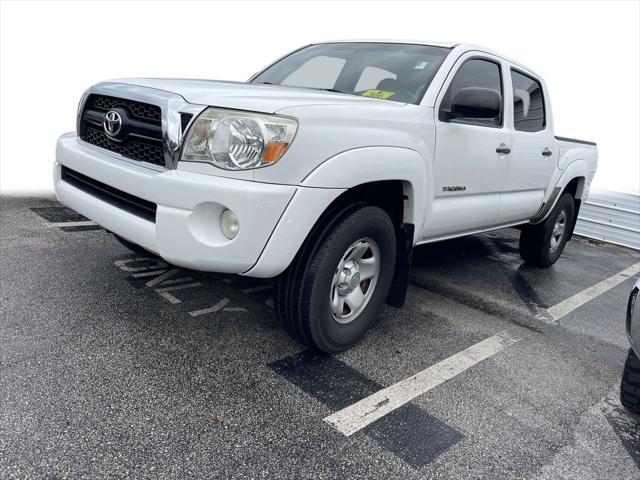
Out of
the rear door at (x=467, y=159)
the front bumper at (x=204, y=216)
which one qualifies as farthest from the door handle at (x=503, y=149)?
the front bumper at (x=204, y=216)

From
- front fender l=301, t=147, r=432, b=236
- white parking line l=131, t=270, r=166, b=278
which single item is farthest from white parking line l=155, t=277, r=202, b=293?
front fender l=301, t=147, r=432, b=236

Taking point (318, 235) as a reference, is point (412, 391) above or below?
below

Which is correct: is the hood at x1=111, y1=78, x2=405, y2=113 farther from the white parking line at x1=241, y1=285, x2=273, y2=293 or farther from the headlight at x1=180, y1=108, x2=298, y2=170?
the white parking line at x1=241, y1=285, x2=273, y2=293

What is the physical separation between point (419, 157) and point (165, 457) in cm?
199

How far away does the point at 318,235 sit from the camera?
8.30ft

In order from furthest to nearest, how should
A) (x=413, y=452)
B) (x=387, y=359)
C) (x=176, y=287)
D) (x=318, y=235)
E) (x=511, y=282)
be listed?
(x=511, y=282), (x=176, y=287), (x=387, y=359), (x=318, y=235), (x=413, y=452)

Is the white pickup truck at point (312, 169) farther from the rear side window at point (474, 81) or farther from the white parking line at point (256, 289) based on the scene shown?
the white parking line at point (256, 289)

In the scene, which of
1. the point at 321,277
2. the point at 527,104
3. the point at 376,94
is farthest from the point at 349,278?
the point at 527,104

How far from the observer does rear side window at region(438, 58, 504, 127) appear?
3.21 meters

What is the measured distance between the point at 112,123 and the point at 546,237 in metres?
4.18

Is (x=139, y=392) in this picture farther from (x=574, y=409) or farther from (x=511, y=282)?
(x=511, y=282)

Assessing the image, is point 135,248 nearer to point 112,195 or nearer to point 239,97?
point 112,195

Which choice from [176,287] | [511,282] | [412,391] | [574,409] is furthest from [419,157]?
[511,282]

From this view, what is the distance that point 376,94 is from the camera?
10.6 ft
